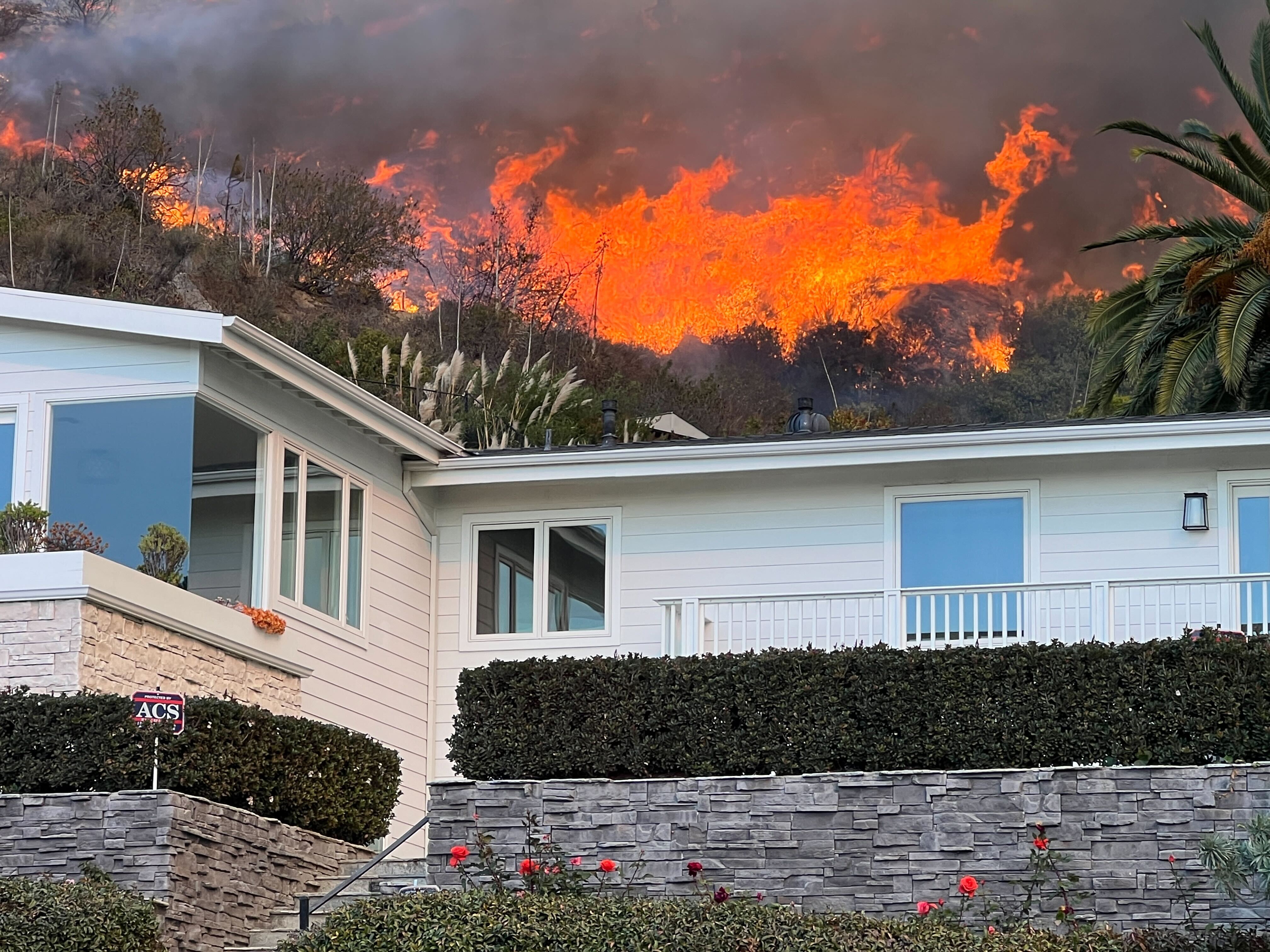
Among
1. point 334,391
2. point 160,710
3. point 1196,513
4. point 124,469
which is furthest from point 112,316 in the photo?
point 1196,513

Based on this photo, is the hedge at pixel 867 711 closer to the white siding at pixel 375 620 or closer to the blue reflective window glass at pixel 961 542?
the white siding at pixel 375 620

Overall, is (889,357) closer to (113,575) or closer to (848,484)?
(848,484)

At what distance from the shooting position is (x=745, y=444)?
50.9ft

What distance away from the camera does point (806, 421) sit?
17797 mm

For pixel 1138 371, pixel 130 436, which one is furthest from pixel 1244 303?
pixel 130 436

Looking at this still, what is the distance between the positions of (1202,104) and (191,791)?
54786mm

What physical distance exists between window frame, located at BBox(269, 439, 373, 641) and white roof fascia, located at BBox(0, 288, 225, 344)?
154 centimetres

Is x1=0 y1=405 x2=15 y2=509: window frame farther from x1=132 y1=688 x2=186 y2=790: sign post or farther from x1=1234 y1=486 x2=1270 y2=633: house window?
x1=1234 y1=486 x2=1270 y2=633: house window

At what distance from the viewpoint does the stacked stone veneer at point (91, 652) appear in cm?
1228

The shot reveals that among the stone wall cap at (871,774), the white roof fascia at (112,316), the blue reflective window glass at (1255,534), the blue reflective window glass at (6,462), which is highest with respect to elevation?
the white roof fascia at (112,316)

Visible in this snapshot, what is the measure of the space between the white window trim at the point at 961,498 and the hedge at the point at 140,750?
5751 mm

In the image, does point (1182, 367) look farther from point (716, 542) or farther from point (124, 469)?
point (124, 469)

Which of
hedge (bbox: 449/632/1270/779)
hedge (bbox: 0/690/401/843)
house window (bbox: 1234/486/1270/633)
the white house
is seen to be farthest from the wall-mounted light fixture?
hedge (bbox: 0/690/401/843)

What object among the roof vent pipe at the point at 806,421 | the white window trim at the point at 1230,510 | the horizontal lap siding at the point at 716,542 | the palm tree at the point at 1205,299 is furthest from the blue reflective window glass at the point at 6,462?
the palm tree at the point at 1205,299
